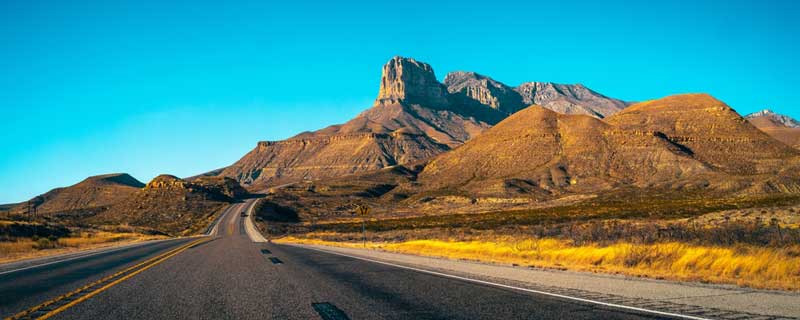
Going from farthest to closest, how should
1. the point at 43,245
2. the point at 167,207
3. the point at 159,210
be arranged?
the point at 167,207
the point at 159,210
the point at 43,245

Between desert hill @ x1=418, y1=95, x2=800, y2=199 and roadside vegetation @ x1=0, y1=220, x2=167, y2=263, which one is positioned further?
desert hill @ x1=418, y1=95, x2=800, y2=199

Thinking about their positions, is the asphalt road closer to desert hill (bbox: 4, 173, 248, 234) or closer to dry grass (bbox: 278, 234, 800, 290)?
dry grass (bbox: 278, 234, 800, 290)

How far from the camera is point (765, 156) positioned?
420ft

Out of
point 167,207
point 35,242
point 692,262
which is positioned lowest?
point 692,262

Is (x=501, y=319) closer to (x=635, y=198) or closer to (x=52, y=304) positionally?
(x=52, y=304)

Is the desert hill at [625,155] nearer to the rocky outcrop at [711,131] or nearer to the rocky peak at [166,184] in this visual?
the rocky outcrop at [711,131]

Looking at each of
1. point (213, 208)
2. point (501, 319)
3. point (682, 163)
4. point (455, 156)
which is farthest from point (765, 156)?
point (501, 319)

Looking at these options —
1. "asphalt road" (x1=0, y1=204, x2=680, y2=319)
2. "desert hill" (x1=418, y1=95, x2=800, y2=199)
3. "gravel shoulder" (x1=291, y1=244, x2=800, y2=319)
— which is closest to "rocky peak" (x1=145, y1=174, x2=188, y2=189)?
"desert hill" (x1=418, y1=95, x2=800, y2=199)

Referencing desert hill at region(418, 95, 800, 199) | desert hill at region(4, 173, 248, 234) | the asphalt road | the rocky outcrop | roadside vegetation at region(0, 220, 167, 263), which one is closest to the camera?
the asphalt road

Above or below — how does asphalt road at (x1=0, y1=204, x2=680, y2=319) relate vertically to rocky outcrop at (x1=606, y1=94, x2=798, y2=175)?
below

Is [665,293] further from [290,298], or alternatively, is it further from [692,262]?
[290,298]

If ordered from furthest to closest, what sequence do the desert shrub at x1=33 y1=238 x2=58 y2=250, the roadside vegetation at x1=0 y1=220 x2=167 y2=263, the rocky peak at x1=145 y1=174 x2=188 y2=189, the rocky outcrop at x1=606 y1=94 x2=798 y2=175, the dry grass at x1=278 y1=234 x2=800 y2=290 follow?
the rocky peak at x1=145 y1=174 x2=188 y2=189
the rocky outcrop at x1=606 y1=94 x2=798 y2=175
the desert shrub at x1=33 y1=238 x2=58 y2=250
the roadside vegetation at x1=0 y1=220 x2=167 y2=263
the dry grass at x1=278 y1=234 x2=800 y2=290

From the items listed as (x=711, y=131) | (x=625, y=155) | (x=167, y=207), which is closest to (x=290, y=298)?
(x=167, y=207)

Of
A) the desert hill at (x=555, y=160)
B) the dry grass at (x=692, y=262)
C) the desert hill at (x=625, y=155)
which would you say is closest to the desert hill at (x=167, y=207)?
the desert hill at (x=625, y=155)
